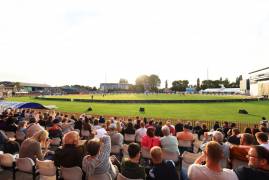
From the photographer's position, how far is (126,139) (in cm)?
1117

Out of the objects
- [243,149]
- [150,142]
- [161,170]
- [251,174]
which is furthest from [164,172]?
[150,142]

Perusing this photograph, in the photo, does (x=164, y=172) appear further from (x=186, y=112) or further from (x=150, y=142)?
(x=186, y=112)

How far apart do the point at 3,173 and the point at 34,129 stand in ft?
6.59

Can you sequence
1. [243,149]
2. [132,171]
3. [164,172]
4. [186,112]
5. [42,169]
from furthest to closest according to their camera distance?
[186,112], [243,149], [42,169], [132,171], [164,172]

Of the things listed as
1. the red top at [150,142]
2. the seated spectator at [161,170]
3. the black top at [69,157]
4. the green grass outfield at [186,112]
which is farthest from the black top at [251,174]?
the green grass outfield at [186,112]

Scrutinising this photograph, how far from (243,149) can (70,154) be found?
411 cm

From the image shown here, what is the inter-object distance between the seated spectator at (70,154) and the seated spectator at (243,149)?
3797 mm

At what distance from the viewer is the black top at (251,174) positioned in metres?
4.04

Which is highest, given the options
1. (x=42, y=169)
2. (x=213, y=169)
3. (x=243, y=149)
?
(x=213, y=169)

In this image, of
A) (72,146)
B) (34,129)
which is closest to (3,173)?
(34,129)

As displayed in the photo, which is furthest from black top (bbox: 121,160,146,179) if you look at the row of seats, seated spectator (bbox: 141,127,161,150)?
seated spectator (bbox: 141,127,161,150)

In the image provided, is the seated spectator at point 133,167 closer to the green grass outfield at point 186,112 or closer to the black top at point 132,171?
the black top at point 132,171

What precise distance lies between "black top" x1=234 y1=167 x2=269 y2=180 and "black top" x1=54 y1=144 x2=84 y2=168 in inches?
130

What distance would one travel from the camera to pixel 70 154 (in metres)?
5.67
